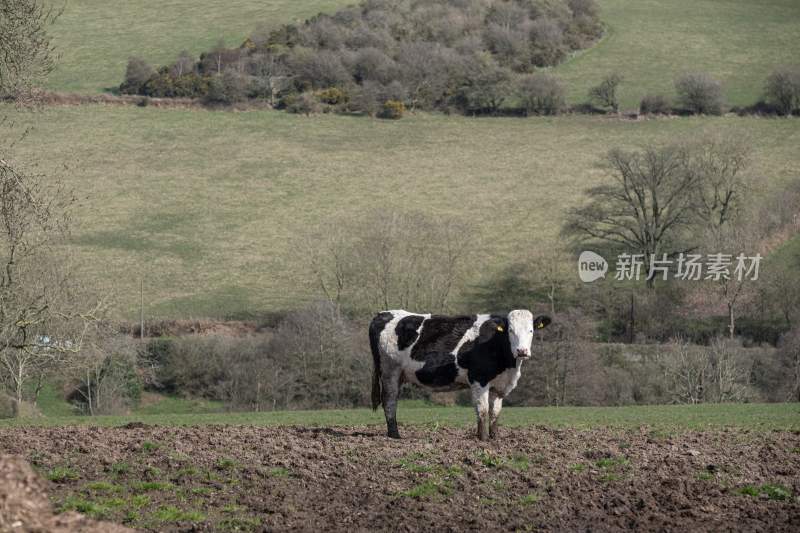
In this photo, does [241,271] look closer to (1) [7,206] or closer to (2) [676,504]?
(1) [7,206]

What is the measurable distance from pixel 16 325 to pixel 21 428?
2.43 meters

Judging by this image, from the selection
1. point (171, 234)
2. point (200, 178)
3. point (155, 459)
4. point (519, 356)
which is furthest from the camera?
point (200, 178)

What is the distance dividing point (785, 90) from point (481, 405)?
4012 inches

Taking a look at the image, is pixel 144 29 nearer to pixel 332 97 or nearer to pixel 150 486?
pixel 332 97

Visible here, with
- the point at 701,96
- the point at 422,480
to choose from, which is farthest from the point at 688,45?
the point at 422,480

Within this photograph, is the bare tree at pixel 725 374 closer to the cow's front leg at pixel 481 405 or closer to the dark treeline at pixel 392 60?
the cow's front leg at pixel 481 405

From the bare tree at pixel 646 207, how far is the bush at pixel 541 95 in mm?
30621

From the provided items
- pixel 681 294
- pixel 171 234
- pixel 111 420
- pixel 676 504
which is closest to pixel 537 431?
pixel 676 504

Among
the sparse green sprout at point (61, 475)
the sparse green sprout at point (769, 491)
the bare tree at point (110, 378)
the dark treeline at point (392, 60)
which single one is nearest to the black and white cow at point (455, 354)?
the sparse green sprout at point (769, 491)

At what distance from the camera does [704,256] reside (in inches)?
3014

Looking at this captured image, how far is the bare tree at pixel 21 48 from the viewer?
2369cm

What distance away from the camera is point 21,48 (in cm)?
2378

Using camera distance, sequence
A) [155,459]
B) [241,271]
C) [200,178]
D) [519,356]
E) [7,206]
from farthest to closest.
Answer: [200,178], [241,271], [7,206], [519,356], [155,459]

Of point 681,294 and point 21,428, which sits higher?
point 21,428
